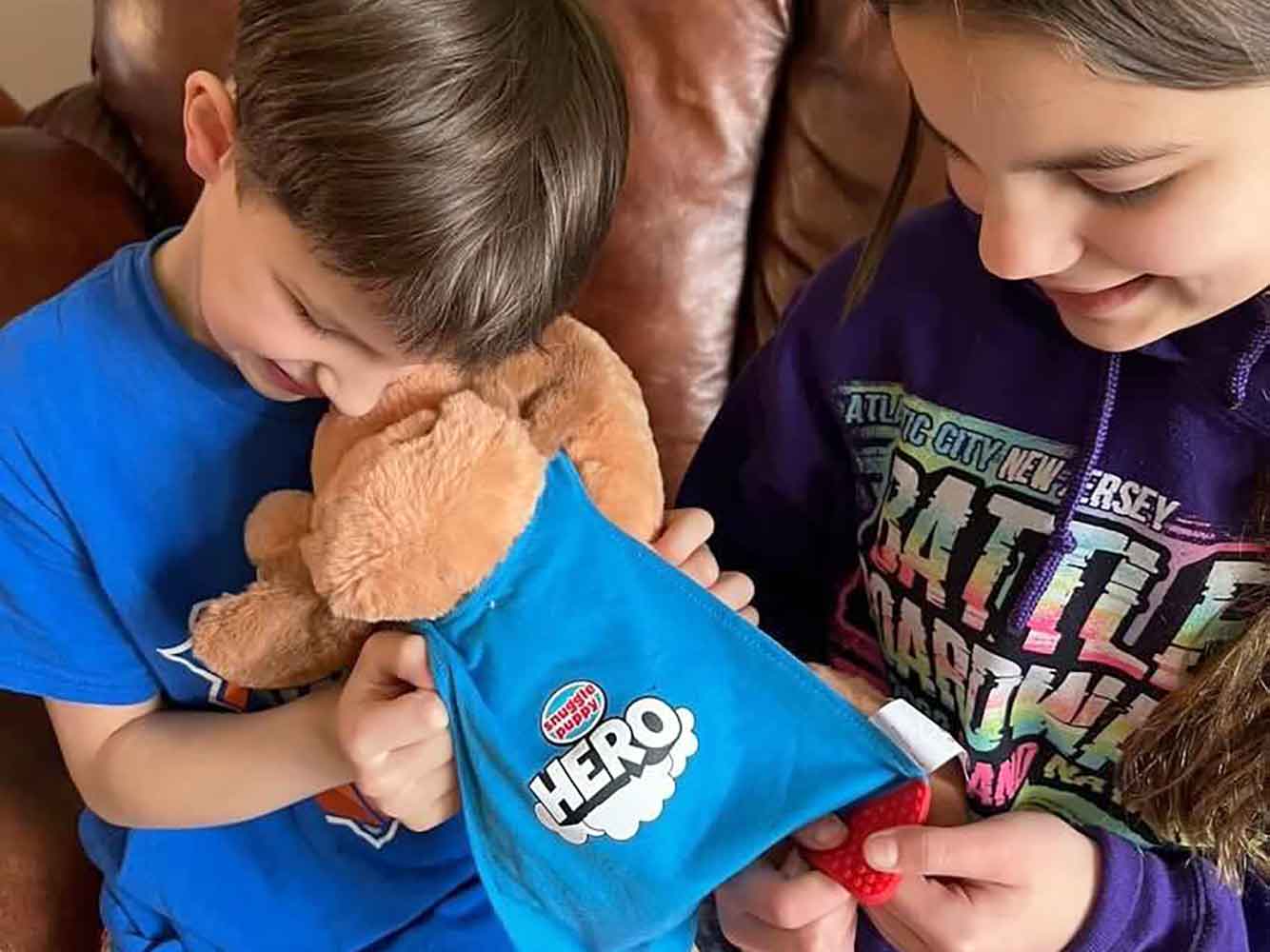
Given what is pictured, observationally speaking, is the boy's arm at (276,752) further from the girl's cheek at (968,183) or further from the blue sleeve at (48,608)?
the girl's cheek at (968,183)

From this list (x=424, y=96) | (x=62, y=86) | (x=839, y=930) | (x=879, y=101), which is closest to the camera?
(x=424, y=96)

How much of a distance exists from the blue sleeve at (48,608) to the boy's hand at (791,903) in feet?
1.23

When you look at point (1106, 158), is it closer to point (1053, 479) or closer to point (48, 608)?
point (1053, 479)

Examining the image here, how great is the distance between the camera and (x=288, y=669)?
29.9 inches

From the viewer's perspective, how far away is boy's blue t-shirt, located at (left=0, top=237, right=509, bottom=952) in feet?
2.61

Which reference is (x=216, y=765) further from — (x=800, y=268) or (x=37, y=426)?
(x=800, y=268)

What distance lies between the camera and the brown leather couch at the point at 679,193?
1040mm

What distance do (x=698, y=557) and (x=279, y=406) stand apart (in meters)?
0.25

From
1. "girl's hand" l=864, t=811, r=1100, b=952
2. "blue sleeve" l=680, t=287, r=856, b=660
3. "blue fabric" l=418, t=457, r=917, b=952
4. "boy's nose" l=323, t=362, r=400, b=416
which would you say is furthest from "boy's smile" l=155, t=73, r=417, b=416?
"girl's hand" l=864, t=811, r=1100, b=952

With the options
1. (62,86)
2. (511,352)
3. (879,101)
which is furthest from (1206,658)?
(62,86)

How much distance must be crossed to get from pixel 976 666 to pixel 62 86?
167 centimetres

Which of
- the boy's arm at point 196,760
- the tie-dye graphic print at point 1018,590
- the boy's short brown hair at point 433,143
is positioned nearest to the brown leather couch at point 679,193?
the boy's arm at point 196,760

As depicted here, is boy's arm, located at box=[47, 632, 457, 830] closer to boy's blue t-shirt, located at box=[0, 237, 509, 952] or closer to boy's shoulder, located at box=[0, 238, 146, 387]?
boy's blue t-shirt, located at box=[0, 237, 509, 952]

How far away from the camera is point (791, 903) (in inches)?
28.2
